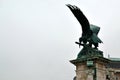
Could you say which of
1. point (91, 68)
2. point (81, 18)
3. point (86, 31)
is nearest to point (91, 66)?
point (91, 68)

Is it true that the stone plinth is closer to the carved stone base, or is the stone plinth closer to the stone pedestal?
the stone pedestal

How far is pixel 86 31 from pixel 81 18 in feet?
2.54

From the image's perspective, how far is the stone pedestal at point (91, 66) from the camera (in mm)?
16641

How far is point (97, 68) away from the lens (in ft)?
54.7

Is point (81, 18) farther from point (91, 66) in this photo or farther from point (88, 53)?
point (91, 66)

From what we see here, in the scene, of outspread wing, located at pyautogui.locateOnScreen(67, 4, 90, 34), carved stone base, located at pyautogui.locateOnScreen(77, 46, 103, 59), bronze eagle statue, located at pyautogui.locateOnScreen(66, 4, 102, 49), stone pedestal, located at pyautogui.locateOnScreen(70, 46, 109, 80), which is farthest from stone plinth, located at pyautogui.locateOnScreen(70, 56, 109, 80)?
outspread wing, located at pyautogui.locateOnScreen(67, 4, 90, 34)

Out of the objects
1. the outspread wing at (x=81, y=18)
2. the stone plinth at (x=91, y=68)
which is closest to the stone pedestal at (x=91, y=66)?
the stone plinth at (x=91, y=68)

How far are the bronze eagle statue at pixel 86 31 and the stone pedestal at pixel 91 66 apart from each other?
51cm

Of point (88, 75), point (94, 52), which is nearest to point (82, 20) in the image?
point (94, 52)

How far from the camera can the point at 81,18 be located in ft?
57.9

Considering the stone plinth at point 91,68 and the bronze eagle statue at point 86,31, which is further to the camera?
→ the bronze eagle statue at point 86,31

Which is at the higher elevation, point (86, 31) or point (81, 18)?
point (81, 18)

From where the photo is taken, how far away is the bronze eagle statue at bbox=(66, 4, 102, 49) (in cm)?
1744

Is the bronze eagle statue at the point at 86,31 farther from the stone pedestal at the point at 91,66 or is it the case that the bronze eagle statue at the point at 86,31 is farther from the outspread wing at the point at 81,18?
the stone pedestal at the point at 91,66
